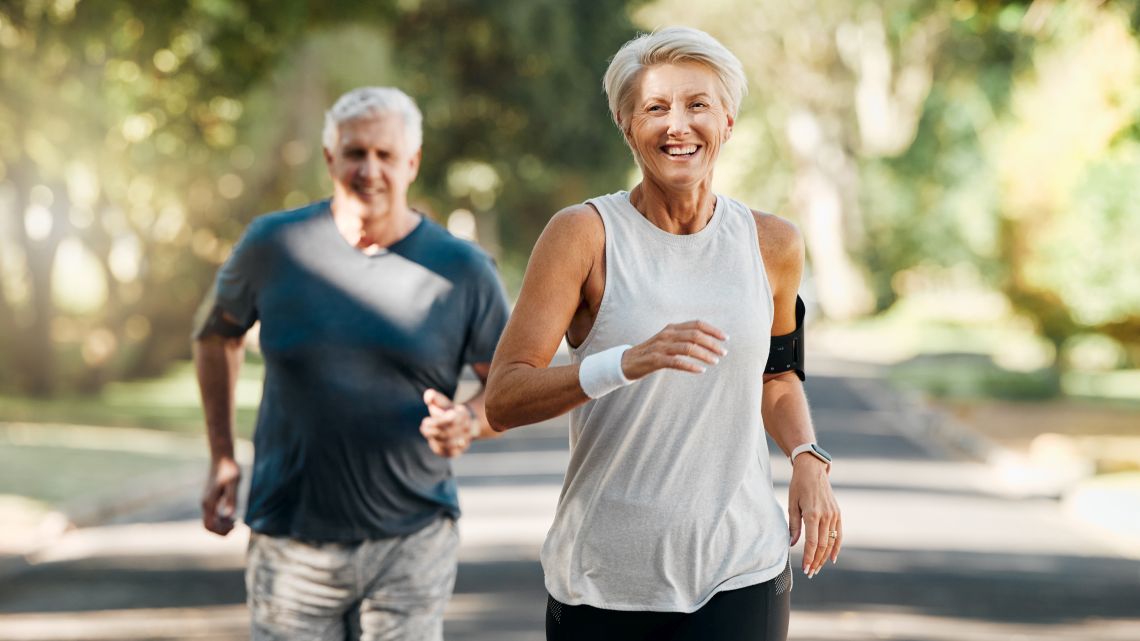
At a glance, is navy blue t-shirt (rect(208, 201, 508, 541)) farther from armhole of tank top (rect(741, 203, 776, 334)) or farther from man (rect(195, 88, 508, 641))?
armhole of tank top (rect(741, 203, 776, 334))

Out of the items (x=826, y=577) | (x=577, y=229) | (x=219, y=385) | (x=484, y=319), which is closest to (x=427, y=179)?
(x=826, y=577)

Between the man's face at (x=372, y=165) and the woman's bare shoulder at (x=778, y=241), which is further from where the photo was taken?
the man's face at (x=372, y=165)

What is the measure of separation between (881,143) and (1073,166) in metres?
36.4

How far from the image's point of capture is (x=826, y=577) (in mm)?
12180

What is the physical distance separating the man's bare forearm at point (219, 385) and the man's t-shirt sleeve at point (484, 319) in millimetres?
688

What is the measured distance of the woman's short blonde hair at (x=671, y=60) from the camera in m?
3.66

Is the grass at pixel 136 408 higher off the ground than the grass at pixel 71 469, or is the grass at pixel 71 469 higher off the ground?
the grass at pixel 136 408

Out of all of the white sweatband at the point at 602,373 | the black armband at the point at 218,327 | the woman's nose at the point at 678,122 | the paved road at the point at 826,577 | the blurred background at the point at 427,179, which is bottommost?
the paved road at the point at 826,577

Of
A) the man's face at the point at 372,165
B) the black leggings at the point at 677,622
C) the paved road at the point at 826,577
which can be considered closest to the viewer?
the black leggings at the point at 677,622

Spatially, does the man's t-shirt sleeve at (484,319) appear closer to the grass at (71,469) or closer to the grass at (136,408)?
the grass at (71,469)

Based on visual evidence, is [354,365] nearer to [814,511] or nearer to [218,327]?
[218,327]

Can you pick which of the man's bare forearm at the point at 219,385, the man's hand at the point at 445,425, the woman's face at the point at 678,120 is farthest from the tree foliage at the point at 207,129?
the woman's face at the point at 678,120

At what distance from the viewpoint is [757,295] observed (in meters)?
3.74

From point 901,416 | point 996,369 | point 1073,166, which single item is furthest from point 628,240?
point 996,369
